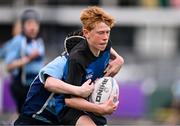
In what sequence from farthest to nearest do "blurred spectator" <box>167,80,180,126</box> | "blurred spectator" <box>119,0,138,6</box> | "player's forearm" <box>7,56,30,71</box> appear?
"blurred spectator" <box>119,0,138,6</box>, "blurred spectator" <box>167,80,180,126</box>, "player's forearm" <box>7,56,30,71</box>

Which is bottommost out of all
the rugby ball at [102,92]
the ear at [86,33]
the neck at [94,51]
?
the rugby ball at [102,92]

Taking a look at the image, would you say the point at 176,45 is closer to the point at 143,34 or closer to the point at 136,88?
the point at 143,34

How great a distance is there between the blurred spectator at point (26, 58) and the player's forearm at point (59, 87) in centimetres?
489

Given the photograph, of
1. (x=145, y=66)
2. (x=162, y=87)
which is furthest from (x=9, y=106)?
(x=145, y=66)

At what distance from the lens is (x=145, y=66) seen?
89.9 feet

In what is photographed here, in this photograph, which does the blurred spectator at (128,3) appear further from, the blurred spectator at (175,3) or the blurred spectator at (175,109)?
the blurred spectator at (175,109)

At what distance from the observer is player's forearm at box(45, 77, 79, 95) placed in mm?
7832

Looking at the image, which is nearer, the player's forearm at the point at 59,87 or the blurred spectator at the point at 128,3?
the player's forearm at the point at 59,87

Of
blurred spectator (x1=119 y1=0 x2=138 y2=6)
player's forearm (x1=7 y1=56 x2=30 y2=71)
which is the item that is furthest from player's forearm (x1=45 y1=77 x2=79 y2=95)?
blurred spectator (x1=119 y1=0 x2=138 y2=6)

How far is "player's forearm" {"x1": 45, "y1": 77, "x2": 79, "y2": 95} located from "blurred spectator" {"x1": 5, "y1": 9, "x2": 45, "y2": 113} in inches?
193

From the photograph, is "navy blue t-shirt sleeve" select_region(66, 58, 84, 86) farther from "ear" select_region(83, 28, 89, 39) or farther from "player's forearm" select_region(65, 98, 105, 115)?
"ear" select_region(83, 28, 89, 39)

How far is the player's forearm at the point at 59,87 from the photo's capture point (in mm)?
7832

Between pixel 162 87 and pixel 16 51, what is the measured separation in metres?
8.47

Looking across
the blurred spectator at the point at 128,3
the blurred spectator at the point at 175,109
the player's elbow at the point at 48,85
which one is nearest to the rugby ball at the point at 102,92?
the player's elbow at the point at 48,85
